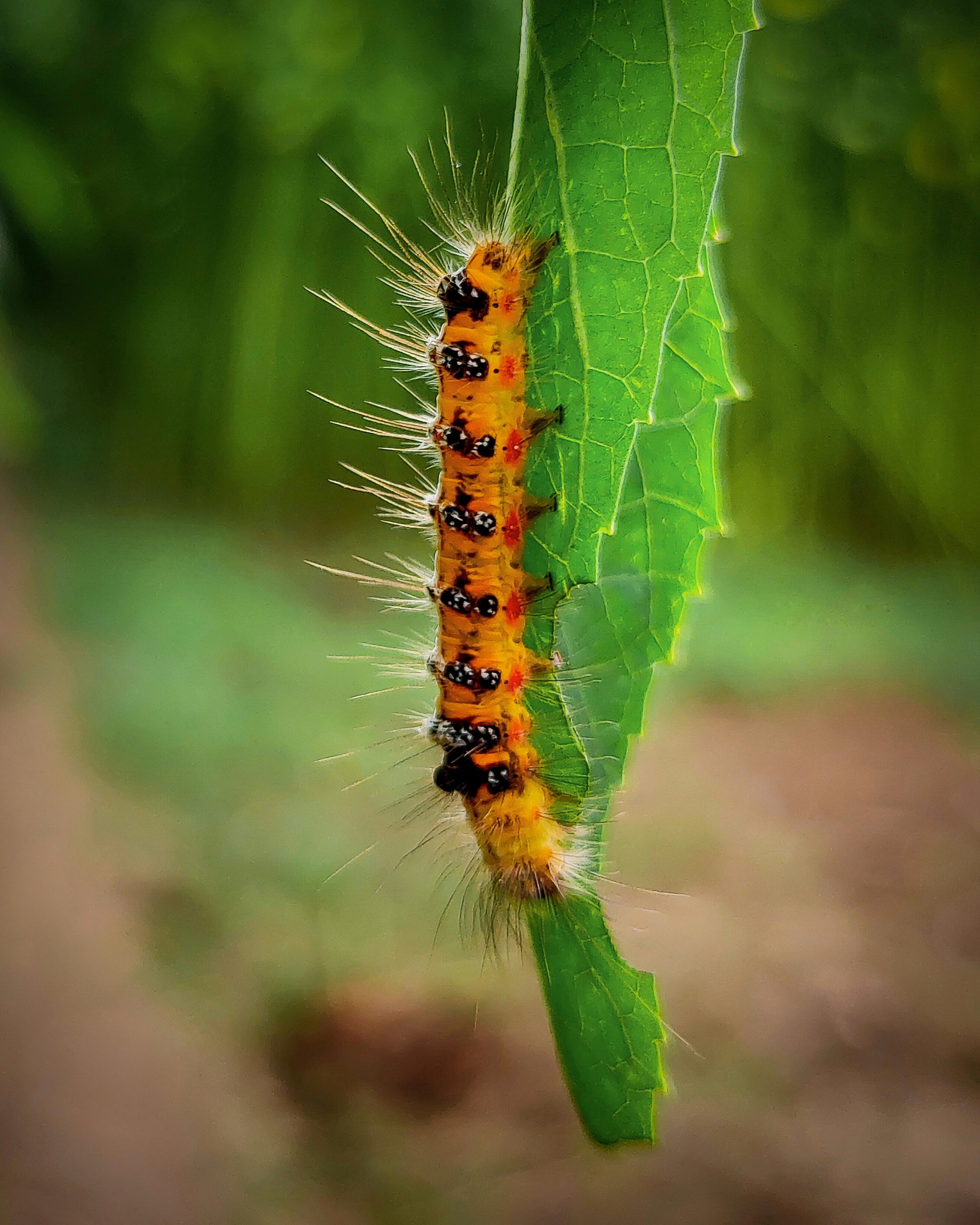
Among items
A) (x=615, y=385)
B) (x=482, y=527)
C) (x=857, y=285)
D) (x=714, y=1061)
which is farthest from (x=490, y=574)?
(x=714, y=1061)

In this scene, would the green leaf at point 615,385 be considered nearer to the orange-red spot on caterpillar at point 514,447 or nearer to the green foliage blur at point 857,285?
the orange-red spot on caterpillar at point 514,447

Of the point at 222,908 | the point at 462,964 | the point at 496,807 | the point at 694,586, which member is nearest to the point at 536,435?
the point at 694,586

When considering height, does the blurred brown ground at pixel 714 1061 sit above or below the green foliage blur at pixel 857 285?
below

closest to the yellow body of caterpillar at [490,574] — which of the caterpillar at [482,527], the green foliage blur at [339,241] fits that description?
the caterpillar at [482,527]

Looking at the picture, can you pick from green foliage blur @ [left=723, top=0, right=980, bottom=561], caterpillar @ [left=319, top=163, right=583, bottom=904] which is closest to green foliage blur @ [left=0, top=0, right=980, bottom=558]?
green foliage blur @ [left=723, top=0, right=980, bottom=561]

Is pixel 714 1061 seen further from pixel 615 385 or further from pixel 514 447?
pixel 615 385

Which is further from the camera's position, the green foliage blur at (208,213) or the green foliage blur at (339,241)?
the green foliage blur at (208,213)
